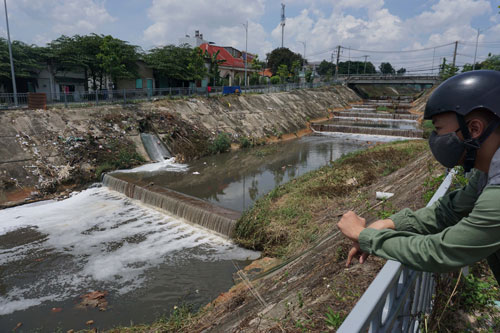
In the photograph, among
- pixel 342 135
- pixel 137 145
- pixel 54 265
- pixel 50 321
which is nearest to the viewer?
pixel 50 321

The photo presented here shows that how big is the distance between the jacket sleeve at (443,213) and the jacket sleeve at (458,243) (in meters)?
0.55

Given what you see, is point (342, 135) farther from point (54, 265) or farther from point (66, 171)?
point (54, 265)

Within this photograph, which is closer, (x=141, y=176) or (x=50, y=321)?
(x=50, y=321)

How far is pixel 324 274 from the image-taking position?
447 cm

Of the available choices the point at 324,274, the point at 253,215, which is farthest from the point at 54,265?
the point at 324,274

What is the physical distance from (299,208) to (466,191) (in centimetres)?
723

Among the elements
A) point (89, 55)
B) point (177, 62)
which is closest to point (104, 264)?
point (89, 55)

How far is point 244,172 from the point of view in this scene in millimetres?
16812

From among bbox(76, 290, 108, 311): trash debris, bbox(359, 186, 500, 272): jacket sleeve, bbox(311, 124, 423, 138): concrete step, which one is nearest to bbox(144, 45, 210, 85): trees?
bbox(311, 124, 423, 138): concrete step

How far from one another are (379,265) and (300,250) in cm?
335

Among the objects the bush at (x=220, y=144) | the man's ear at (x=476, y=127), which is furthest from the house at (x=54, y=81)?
the man's ear at (x=476, y=127)

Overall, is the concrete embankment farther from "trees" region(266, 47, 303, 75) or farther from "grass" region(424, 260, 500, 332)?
Result: "trees" region(266, 47, 303, 75)

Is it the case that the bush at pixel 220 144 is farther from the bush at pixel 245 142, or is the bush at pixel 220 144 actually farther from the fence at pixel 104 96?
the fence at pixel 104 96

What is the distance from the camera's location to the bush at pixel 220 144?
68.7 ft
